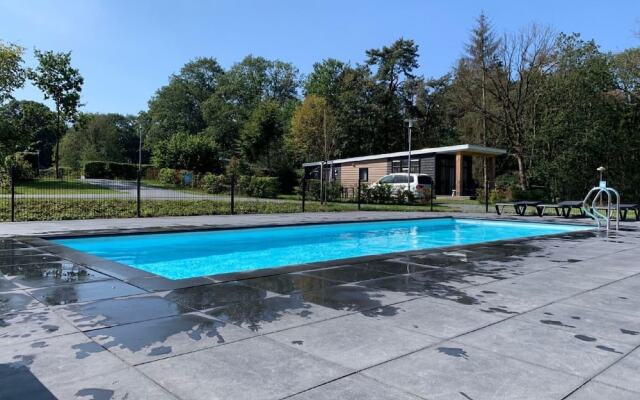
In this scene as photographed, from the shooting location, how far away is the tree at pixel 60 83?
31703mm

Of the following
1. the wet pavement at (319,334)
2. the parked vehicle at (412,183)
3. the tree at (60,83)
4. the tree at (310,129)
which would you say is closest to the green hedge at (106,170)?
the tree at (60,83)

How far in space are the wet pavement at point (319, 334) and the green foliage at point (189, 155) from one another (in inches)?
975

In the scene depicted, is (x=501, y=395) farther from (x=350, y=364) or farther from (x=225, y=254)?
(x=225, y=254)

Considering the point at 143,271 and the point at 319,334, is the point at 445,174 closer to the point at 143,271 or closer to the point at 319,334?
the point at 143,271

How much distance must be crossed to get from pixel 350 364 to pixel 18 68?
26.9 metres

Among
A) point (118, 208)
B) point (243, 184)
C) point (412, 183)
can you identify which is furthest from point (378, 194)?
point (118, 208)

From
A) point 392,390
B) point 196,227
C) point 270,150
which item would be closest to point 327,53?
point 270,150

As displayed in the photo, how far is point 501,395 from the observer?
7.73 feet

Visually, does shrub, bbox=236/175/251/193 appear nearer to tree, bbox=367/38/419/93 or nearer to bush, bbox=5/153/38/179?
bush, bbox=5/153/38/179

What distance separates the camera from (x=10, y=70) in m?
22.7

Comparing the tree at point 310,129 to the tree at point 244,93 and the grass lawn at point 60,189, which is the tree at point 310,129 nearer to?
the tree at point 244,93

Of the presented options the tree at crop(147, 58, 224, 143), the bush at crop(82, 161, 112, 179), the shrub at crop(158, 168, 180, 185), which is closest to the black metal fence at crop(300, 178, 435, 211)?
the shrub at crop(158, 168, 180, 185)

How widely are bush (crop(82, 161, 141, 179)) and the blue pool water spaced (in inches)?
1121

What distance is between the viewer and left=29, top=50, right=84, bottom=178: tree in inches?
1248
